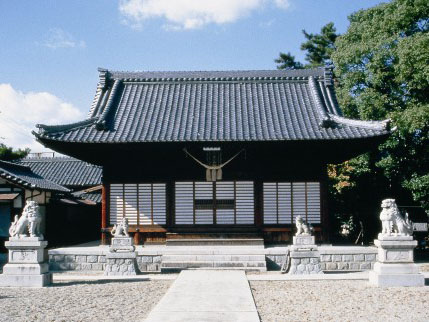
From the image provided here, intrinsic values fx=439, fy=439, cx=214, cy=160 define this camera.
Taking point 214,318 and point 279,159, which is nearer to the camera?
point 214,318

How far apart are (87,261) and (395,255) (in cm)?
1067

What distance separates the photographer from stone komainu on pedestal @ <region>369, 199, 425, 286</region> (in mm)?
12500

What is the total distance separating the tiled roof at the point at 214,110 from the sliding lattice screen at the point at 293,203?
8.13 feet

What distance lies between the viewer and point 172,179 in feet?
59.7

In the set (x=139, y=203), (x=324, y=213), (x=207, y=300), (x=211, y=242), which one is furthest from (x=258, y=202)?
(x=207, y=300)

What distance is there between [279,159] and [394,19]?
879 centimetres

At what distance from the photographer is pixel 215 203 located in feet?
59.5

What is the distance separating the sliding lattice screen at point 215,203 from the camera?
18.0 metres

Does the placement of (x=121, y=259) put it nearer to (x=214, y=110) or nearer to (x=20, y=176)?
(x=214, y=110)

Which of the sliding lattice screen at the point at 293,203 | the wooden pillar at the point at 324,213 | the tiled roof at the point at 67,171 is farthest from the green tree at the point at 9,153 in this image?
the wooden pillar at the point at 324,213

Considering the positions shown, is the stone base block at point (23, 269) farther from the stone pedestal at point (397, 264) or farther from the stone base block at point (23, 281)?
the stone pedestal at point (397, 264)

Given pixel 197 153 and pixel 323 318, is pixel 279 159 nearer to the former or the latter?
pixel 197 153

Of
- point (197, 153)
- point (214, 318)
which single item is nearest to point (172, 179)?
point (197, 153)

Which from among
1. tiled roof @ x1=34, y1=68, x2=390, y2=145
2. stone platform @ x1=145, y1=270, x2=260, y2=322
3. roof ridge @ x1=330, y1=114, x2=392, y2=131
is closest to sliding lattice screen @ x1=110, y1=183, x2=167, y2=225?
tiled roof @ x1=34, y1=68, x2=390, y2=145
